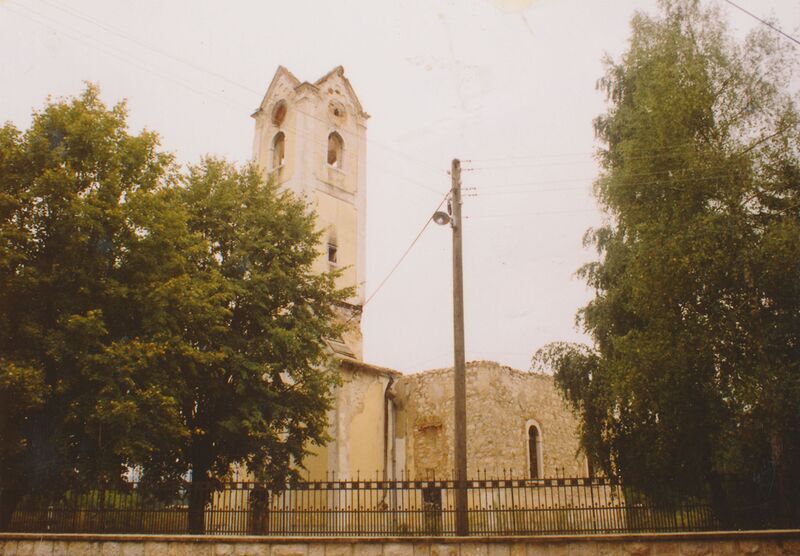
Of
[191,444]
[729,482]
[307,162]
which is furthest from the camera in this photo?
[307,162]

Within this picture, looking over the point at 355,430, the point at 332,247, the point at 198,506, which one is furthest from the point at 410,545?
the point at 332,247

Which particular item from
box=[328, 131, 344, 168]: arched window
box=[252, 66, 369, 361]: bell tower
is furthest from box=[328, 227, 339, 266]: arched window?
box=[328, 131, 344, 168]: arched window

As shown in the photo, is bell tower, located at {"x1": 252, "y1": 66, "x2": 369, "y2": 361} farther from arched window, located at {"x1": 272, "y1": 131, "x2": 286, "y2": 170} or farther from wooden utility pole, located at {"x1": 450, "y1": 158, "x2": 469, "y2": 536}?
wooden utility pole, located at {"x1": 450, "y1": 158, "x2": 469, "y2": 536}

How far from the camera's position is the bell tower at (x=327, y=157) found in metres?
27.7

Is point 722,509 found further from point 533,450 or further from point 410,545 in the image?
point 533,450

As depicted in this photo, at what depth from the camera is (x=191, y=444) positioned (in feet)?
56.6

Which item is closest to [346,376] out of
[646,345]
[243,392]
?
[243,392]

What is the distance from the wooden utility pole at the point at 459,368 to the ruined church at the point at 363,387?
444 inches

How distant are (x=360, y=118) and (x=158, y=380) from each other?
66.6 ft

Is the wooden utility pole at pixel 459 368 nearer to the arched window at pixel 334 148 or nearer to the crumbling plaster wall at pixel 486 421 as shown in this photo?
the crumbling plaster wall at pixel 486 421

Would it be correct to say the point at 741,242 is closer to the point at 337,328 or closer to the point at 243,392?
the point at 337,328

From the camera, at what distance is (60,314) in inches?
539

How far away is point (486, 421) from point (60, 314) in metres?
16.5

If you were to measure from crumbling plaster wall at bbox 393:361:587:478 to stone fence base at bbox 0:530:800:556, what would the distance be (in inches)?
570
